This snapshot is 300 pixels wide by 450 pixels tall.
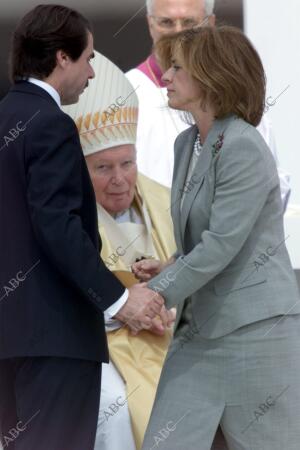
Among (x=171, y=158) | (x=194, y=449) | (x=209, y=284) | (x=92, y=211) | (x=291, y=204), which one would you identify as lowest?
(x=291, y=204)

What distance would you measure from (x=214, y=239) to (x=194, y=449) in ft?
1.77

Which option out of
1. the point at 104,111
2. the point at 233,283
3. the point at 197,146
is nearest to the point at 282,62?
the point at 104,111

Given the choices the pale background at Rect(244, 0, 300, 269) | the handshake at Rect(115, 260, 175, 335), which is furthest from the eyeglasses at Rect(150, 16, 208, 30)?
the handshake at Rect(115, 260, 175, 335)

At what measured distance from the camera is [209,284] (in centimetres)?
332

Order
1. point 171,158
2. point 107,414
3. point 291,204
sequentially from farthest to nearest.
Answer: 1. point 291,204
2. point 171,158
3. point 107,414

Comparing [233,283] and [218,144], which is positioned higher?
[218,144]

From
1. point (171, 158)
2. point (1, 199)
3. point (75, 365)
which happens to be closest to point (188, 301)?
point (75, 365)

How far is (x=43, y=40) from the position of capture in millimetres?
3336

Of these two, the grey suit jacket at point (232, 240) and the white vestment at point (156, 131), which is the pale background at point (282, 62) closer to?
the white vestment at point (156, 131)

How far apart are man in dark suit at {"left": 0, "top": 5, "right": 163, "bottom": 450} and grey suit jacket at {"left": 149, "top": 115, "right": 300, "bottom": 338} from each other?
17 centimetres

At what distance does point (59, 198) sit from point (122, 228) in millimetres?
1105

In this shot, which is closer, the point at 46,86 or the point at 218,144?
the point at 218,144

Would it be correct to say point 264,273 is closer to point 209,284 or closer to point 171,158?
point 209,284

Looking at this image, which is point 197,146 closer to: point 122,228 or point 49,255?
point 49,255
